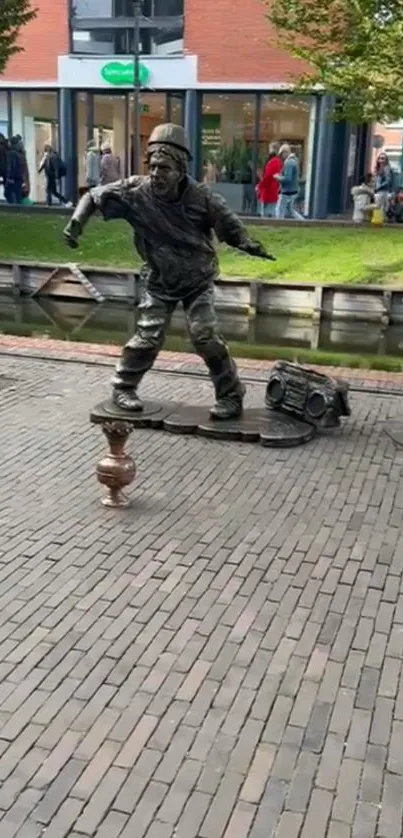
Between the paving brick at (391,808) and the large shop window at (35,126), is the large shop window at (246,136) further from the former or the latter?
the paving brick at (391,808)

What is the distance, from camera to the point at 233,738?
399 cm

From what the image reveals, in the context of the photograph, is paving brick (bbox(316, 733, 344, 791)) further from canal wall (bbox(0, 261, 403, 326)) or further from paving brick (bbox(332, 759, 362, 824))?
canal wall (bbox(0, 261, 403, 326))

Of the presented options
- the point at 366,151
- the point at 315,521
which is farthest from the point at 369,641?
the point at 366,151

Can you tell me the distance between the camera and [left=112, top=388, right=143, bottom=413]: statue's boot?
28.0 feet

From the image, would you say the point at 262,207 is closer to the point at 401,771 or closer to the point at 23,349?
the point at 23,349

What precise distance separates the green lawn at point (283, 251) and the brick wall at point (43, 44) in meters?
5.59

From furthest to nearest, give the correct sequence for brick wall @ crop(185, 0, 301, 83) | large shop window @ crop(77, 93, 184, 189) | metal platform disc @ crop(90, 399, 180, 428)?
large shop window @ crop(77, 93, 184, 189) → brick wall @ crop(185, 0, 301, 83) → metal platform disc @ crop(90, 399, 180, 428)

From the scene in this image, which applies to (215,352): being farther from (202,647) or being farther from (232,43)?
(232,43)

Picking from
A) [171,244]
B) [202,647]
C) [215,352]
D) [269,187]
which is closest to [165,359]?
[215,352]

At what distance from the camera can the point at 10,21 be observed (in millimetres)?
19969

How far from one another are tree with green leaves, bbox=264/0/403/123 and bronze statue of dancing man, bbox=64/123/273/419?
4.87 metres

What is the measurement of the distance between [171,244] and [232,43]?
17966 millimetres

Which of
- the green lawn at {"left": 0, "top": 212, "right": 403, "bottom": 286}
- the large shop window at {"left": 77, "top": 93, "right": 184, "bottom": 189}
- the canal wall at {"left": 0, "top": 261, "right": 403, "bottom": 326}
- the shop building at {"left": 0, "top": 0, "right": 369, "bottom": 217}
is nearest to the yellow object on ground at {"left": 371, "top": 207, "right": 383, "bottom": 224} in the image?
the green lawn at {"left": 0, "top": 212, "right": 403, "bottom": 286}

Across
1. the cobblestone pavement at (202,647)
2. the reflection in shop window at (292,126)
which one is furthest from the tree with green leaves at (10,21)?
the cobblestone pavement at (202,647)
